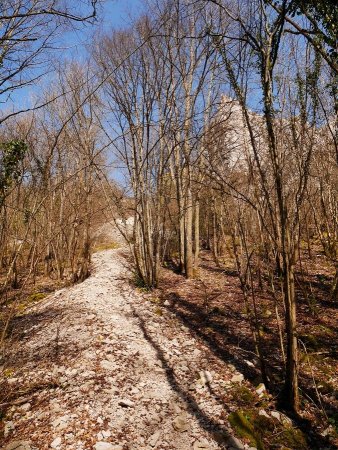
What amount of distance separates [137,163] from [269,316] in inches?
186

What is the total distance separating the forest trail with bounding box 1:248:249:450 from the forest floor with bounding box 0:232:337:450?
0.01 metres

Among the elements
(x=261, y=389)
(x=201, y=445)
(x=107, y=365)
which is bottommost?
(x=201, y=445)

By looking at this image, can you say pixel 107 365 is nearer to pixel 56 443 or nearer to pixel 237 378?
pixel 56 443

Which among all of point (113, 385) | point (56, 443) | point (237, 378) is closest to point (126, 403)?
point (113, 385)

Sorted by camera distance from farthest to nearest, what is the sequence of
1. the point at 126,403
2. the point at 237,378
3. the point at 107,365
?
1. the point at 107,365
2. the point at 237,378
3. the point at 126,403

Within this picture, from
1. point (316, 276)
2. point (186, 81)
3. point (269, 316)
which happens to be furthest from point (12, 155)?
point (316, 276)

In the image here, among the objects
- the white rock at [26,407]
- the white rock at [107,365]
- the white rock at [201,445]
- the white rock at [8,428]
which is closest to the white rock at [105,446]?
the white rock at [201,445]

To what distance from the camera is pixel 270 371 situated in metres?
4.46

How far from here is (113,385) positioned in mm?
4219

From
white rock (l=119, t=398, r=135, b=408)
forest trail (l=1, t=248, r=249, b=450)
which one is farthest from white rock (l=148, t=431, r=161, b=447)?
white rock (l=119, t=398, r=135, b=408)

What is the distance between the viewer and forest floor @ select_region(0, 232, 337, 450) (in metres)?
3.37

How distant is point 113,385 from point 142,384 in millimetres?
359

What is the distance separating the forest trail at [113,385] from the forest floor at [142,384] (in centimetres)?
1

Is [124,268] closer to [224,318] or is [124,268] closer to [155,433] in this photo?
[224,318]
